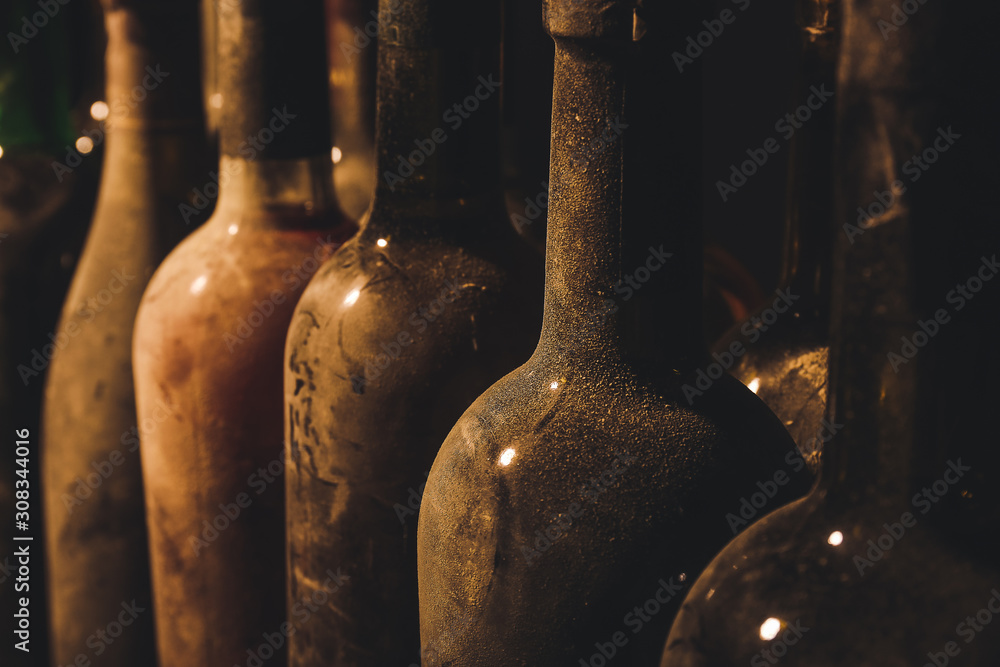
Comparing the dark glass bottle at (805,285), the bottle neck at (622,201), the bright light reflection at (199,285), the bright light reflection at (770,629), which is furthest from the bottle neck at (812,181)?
the bright light reflection at (199,285)

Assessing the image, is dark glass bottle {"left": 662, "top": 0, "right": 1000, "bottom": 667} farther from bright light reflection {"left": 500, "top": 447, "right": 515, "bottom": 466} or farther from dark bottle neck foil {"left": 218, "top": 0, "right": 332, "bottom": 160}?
dark bottle neck foil {"left": 218, "top": 0, "right": 332, "bottom": 160}

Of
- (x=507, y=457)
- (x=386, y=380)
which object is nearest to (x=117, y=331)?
(x=386, y=380)

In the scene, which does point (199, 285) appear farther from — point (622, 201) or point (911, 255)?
point (911, 255)

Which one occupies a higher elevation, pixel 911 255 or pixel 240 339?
pixel 911 255

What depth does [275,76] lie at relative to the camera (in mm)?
606

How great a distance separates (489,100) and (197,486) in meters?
0.33

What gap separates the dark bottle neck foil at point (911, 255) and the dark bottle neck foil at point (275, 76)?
40cm

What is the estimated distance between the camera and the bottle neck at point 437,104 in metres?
0.50

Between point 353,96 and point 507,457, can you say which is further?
point 353,96

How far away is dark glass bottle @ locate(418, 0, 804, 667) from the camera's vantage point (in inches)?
14.8

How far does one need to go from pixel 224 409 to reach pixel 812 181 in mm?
377

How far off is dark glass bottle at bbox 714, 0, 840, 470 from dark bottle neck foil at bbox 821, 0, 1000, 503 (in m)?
0.19

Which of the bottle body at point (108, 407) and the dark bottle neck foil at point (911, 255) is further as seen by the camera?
the bottle body at point (108, 407)

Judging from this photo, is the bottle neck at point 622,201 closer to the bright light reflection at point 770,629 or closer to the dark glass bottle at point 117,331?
the bright light reflection at point 770,629
